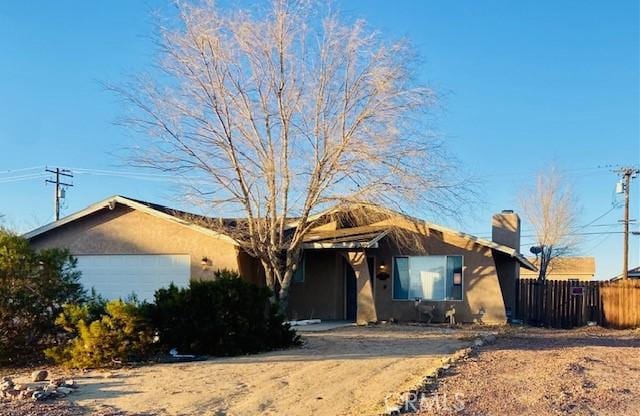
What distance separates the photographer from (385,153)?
13375 mm

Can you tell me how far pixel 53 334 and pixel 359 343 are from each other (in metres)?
5.57

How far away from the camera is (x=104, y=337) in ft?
32.5

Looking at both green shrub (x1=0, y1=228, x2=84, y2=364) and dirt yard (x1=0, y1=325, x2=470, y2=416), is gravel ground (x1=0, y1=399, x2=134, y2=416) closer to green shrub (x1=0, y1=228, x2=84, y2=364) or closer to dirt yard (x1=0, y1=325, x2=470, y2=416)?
dirt yard (x1=0, y1=325, x2=470, y2=416)

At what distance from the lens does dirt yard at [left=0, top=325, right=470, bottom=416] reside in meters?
7.16

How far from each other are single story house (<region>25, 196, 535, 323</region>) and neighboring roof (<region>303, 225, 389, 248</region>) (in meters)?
0.03

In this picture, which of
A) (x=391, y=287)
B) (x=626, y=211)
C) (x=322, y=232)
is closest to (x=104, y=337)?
(x=322, y=232)

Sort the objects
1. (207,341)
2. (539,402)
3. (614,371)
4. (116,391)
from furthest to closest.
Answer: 1. (207,341)
2. (614,371)
3. (116,391)
4. (539,402)

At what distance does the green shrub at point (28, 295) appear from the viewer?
10734mm

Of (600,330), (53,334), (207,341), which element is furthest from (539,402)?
(600,330)

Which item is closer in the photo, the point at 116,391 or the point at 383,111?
the point at 116,391

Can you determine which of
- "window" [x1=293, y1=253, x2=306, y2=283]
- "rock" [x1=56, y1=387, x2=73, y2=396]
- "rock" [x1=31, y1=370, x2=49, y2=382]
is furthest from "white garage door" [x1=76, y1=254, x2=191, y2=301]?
"rock" [x1=56, y1=387, x2=73, y2=396]

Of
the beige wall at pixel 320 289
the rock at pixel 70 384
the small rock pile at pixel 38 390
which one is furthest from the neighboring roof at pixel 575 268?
the small rock pile at pixel 38 390

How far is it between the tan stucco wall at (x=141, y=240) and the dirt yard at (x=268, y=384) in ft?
21.2

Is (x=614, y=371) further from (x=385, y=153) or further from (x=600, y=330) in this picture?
(x=600, y=330)
